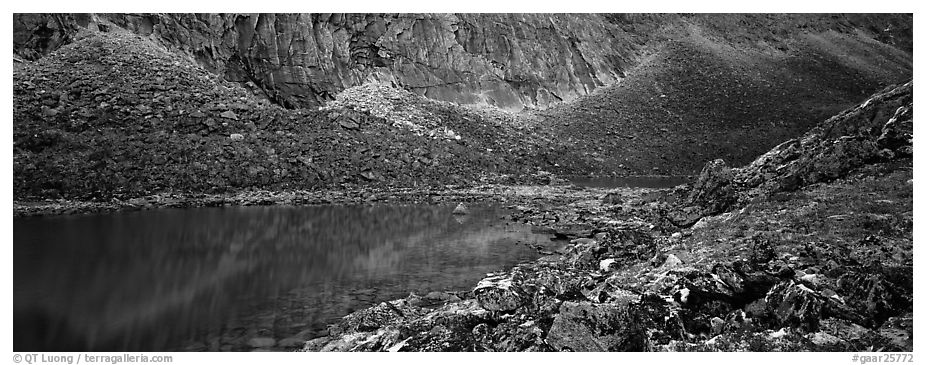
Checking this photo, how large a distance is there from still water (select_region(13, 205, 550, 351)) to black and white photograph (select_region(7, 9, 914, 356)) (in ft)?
0.44

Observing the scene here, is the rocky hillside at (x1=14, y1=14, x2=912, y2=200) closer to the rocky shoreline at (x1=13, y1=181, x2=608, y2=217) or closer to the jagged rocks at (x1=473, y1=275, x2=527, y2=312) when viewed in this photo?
the rocky shoreline at (x1=13, y1=181, x2=608, y2=217)

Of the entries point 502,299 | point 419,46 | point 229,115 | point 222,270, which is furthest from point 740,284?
point 419,46

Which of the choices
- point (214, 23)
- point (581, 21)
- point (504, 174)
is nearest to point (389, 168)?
point (504, 174)

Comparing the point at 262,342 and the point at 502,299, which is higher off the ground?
the point at 502,299

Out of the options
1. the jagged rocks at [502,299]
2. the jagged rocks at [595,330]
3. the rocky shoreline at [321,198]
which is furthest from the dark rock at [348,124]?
the jagged rocks at [595,330]

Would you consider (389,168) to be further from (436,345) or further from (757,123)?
(757,123)

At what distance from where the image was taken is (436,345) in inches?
423

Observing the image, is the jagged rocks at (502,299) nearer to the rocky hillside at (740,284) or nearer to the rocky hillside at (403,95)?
the rocky hillside at (740,284)

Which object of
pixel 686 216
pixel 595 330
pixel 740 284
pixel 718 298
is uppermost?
pixel 740 284

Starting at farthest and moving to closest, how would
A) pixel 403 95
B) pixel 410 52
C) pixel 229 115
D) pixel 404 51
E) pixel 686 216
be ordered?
pixel 410 52, pixel 404 51, pixel 403 95, pixel 229 115, pixel 686 216

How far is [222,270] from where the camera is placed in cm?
1958

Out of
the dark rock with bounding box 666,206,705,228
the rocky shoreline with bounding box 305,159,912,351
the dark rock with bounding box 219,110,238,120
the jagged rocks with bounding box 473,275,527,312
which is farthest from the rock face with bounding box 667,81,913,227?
the dark rock with bounding box 219,110,238,120

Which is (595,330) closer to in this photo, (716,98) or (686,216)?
(686,216)

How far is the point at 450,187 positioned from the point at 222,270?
90.3 ft
